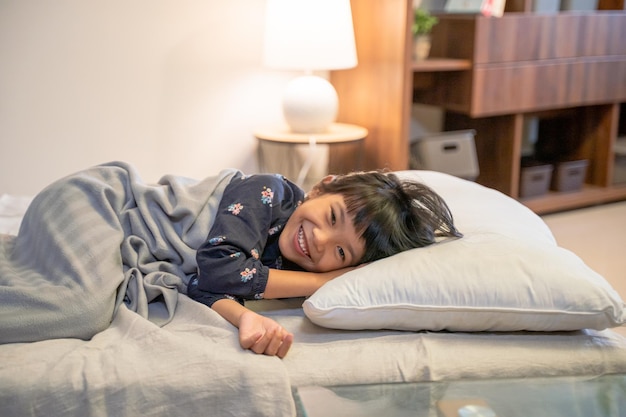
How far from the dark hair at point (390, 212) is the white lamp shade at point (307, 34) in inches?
48.1

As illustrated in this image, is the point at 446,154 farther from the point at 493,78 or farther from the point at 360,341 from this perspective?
the point at 360,341

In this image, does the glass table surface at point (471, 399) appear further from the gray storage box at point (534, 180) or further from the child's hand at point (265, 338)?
the gray storage box at point (534, 180)

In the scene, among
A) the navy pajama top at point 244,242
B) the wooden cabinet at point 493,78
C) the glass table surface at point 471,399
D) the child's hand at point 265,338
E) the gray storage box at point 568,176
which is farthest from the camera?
the gray storage box at point 568,176

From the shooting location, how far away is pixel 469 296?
1287 mm

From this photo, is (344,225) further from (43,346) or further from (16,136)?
(16,136)

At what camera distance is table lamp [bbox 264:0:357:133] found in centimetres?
263

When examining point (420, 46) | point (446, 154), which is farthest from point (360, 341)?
point (420, 46)

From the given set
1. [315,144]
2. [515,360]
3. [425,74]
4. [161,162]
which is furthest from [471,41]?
[515,360]

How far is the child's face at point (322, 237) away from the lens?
1.40 metres

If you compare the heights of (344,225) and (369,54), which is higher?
(369,54)

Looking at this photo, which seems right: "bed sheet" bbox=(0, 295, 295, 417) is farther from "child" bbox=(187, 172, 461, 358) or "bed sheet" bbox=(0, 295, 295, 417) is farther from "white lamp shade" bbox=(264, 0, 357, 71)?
"white lamp shade" bbox=(264, 0, 357, 71)

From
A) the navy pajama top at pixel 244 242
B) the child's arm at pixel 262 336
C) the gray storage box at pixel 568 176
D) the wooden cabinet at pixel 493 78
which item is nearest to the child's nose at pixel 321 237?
the navy pajama top at pixel 244 242

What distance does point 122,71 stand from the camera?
8.96 feet

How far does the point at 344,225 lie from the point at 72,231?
53 cm
